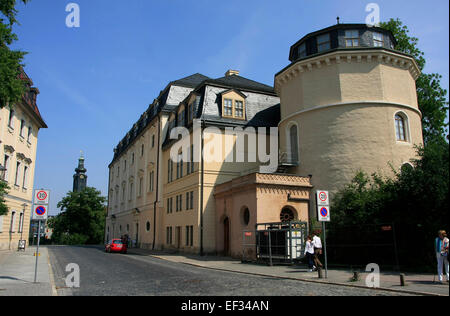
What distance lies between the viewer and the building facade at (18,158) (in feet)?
99.9

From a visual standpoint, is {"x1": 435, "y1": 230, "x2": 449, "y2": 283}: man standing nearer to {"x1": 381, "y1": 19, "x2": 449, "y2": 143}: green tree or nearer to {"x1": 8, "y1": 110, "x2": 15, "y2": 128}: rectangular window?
{"x1": 381, "y1": 19, "x2": 449, "y2": 143}: green tree

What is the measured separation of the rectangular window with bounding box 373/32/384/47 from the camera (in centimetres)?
2503

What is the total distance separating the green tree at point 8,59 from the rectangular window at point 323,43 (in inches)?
715

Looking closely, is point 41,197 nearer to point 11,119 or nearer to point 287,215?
point 287,215

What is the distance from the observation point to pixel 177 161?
3366 centimetres

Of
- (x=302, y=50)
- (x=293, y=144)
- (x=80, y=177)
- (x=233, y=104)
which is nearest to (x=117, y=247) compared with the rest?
(x=233, y=104)

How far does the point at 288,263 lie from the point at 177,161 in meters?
17.4

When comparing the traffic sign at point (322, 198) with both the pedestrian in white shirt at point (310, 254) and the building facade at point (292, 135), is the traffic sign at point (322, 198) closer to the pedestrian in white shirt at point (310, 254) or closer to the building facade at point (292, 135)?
the pedestrian in white shirt at point (310, 254)

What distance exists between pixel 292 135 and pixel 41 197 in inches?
716

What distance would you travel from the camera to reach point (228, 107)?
98.6 feet

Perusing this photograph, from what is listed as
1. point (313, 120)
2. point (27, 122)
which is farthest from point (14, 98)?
point (27, 122)

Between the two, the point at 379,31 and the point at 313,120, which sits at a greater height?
the point at 379,31
